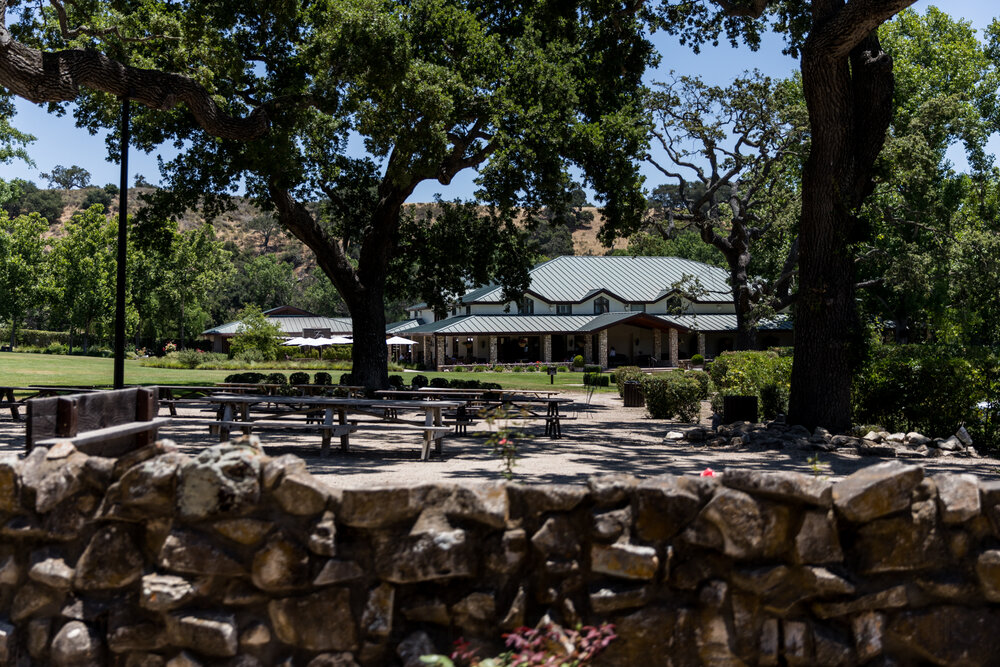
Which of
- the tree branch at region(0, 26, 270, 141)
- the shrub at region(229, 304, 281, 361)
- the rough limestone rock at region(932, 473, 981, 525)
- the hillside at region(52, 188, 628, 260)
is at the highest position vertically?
the hillside at region(52, 188, 628, 260)

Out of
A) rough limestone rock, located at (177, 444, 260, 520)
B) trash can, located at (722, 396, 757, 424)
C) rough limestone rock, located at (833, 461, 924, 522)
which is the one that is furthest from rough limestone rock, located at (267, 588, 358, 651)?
trash can, located at (722, 396, 757, 424)

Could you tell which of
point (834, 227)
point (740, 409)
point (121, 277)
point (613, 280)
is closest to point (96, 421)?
point (121, 277)

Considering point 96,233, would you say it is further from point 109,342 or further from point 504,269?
point 504,269

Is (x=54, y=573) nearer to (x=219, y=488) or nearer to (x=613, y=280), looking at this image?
(x=219, y=488)

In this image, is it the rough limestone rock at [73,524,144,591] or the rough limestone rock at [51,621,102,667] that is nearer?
the rough limestone rock at [51,621,102,667]

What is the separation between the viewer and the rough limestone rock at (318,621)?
14.1 feet

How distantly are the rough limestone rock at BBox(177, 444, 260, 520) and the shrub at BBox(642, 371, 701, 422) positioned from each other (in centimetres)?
1388

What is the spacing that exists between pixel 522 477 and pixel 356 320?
549 inches

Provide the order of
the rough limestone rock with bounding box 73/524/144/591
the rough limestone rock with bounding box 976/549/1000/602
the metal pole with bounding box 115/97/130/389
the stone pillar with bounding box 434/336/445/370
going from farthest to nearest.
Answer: the stone pillar with bounding box 434/336/445/370 < the metal pole with bounding box 115/97/130/389 < the rough limestone rock with bounding box 73/524/144/591 < the rough limestone rock with bounding box 976/549/1000/602

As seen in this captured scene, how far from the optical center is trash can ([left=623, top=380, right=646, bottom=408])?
21.8 meters

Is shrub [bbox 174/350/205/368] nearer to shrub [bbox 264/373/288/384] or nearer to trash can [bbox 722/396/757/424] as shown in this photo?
shrub [bbox 264/373/288/384]

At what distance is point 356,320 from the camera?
21.8 m

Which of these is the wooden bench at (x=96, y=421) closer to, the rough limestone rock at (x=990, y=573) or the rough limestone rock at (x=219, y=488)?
the rough limestone rock at (x=219, y=488)

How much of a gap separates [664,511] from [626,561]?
1.11 ft
